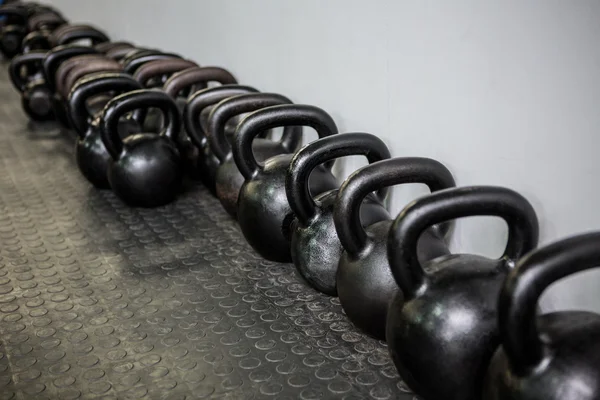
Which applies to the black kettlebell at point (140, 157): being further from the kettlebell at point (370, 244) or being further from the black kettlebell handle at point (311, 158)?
the kettlebell at point (370, 244)

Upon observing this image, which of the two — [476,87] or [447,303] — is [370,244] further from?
[476,87]

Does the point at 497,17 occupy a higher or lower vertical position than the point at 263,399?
higher

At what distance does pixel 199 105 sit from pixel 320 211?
89 cm

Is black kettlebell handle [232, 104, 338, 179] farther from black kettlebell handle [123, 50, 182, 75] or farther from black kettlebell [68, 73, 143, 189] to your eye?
black kettlebell handle [123, 50, 182, 75]

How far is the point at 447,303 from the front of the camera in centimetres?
140

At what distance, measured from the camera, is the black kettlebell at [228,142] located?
2375mm

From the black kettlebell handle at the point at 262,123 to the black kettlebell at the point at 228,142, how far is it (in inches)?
7.8

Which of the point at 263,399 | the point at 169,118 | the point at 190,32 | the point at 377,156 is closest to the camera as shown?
the point at 263,399

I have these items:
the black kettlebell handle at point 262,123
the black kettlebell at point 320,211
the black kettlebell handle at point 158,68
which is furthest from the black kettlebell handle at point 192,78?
the black kettlebell at point 320,211

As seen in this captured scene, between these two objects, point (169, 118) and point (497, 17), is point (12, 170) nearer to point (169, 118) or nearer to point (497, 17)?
point (169, 118)

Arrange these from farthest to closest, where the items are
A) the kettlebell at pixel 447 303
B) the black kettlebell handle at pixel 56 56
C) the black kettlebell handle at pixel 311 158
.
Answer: the black kettlebell handle at pixel 56 56
the black kettlebell handle at pixel 311 158
the kettlebell at pixel 447 303

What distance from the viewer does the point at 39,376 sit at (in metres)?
1.67

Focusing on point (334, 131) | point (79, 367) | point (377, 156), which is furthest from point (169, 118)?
point (79, 367)

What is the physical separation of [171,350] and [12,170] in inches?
76.5
